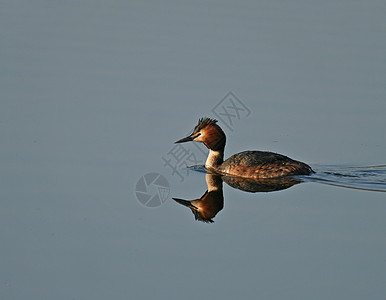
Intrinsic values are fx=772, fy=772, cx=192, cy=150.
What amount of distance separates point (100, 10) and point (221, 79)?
5.19m

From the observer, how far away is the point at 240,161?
11.1 m

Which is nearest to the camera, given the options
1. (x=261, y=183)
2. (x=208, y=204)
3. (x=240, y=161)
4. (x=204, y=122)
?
A: (x=208, y=204)

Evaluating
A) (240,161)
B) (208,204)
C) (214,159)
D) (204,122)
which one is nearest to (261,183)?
(240,161)

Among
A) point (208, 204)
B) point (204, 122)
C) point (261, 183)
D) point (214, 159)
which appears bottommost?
point (208, 204)

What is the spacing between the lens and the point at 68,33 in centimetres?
1622

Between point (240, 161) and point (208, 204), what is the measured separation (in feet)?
4.90

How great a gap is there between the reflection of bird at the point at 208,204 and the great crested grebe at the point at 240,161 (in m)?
0.59

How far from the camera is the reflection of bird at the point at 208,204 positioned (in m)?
9.29

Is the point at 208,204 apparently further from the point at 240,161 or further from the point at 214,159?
the point at 214,159

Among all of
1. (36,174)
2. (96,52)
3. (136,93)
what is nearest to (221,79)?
(136,93)

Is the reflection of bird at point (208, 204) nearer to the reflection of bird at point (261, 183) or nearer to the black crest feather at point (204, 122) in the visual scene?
the reflection of bird at point (261, 183)

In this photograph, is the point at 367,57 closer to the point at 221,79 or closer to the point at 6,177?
the point at 221,79

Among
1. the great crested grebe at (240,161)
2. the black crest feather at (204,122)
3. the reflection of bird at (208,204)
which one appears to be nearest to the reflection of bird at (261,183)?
the great crested grebe at (240,161)

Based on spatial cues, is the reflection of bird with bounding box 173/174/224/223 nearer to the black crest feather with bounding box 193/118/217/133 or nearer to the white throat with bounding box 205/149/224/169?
the white throat with bounding box 205/149/224/169
